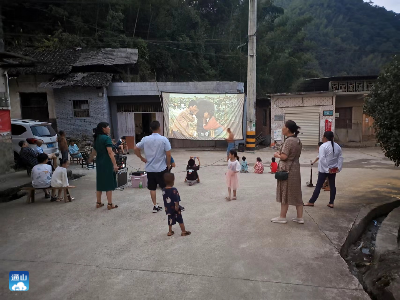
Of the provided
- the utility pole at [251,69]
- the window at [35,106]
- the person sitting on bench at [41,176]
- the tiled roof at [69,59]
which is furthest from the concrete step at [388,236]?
the window at [35,106]

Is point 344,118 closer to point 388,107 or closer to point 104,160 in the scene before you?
point 388,107

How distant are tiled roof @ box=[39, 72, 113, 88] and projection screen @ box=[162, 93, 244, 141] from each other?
3.74 m

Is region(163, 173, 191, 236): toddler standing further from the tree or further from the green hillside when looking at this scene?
the green hillside

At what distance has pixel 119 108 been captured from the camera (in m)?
18.2

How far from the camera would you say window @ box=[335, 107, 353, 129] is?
20.1 metres

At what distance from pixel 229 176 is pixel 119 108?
1330 cm

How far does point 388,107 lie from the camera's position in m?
5.75

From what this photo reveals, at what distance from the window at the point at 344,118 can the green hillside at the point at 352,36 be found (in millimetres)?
27234

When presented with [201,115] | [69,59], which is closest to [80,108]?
[69,59]

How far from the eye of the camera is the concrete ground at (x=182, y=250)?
318 centimetres

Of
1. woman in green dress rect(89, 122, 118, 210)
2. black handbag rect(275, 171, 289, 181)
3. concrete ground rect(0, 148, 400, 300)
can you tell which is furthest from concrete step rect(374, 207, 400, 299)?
woman in green dress rect(89, 122, 118, 210)

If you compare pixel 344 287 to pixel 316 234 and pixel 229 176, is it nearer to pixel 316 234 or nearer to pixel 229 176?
pixel 316 234

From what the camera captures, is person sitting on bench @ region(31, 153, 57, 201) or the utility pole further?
the utility pole

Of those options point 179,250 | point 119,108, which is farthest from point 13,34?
point 179,250
